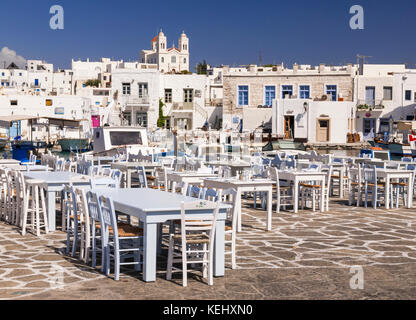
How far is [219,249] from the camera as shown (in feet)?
22.2

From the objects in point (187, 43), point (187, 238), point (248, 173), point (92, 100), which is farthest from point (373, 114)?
point (187, 43)

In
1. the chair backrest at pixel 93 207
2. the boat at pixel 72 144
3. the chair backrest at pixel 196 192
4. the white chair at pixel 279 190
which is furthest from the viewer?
the boat at pixel 72 144

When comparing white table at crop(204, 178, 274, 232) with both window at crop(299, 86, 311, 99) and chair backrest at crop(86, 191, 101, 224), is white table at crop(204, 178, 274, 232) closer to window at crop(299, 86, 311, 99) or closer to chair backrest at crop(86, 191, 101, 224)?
chair backrest at crop(86, 191, 101, 224)

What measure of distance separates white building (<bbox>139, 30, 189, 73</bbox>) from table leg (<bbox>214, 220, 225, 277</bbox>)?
126 meters

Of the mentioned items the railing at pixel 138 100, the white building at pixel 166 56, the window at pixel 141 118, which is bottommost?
the window at pixel 141 118

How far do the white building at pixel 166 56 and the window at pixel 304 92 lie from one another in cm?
8371

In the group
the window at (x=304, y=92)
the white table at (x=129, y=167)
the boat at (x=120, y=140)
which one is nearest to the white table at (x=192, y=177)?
the white table at (x=129, y=167)

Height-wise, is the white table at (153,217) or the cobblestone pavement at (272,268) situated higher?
the white table at (153,217)

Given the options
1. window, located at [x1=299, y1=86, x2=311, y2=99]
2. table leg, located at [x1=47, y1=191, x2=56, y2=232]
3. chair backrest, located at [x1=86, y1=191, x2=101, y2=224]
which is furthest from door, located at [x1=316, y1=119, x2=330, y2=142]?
chair backrest, located at [x1=86, y1=191, x2=101, y2=224]

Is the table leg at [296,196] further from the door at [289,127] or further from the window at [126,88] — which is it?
the window at [126,88]

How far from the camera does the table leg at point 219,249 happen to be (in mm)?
6719
